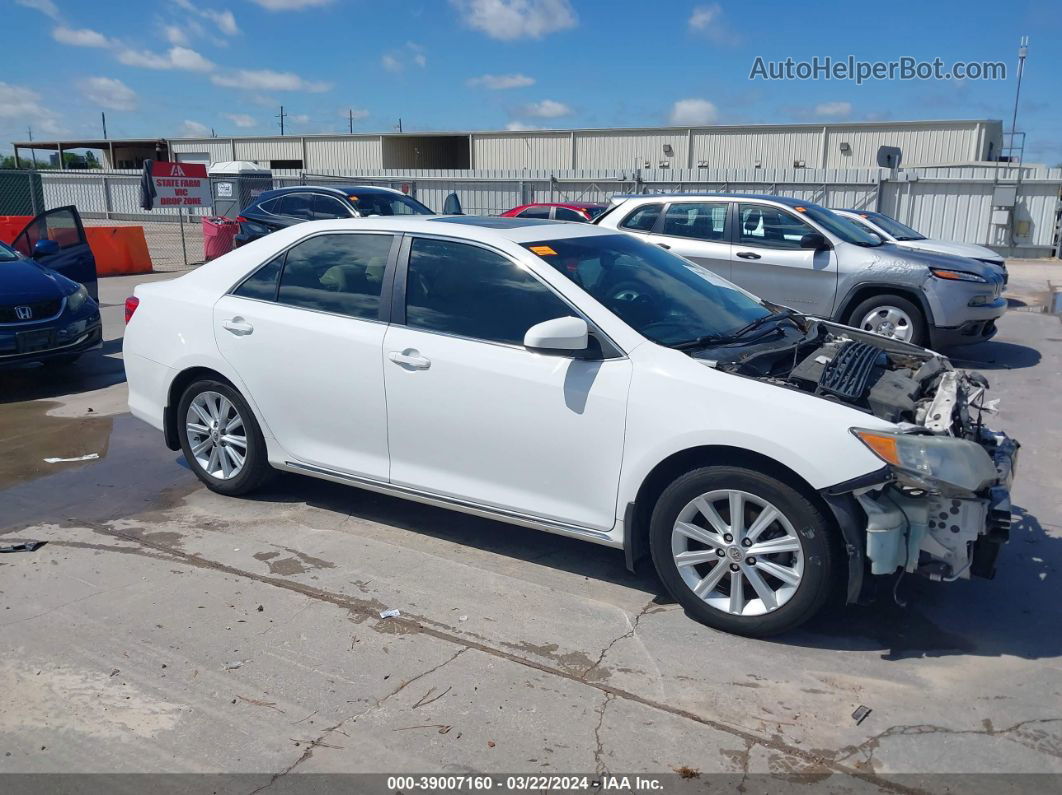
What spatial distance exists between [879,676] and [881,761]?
1.93 ft

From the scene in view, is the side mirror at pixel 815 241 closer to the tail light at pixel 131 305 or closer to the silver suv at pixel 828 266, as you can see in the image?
the silver suv at pixel 828 266

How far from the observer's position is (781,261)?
10109 millimetres

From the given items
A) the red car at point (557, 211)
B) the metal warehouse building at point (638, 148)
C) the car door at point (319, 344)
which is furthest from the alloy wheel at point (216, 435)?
the metal warehouse building at point (638, 148)

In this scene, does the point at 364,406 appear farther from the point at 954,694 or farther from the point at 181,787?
the point at 954,694

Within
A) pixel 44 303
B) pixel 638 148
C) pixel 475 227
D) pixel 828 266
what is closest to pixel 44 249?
pixel 44 303

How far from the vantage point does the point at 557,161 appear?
42.6m

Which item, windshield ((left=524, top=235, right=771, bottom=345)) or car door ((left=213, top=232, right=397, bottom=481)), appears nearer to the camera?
windshield ((left=524, top=235, right=771, bottom=345))

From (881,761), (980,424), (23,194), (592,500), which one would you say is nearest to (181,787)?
(592,500)

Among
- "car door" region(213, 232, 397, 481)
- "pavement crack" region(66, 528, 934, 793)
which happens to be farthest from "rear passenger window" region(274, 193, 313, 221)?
"pavement crack" region(66, 528, 934, 793)

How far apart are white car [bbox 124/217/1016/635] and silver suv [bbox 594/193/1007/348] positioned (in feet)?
15.5

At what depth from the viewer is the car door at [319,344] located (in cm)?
480

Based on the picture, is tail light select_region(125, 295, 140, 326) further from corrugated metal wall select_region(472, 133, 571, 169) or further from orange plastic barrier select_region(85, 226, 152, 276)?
corrugated metal wall select_region(472, 133, 571, 169)

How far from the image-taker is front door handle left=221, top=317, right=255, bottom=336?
5.20 meters

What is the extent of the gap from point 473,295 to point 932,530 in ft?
7.71
